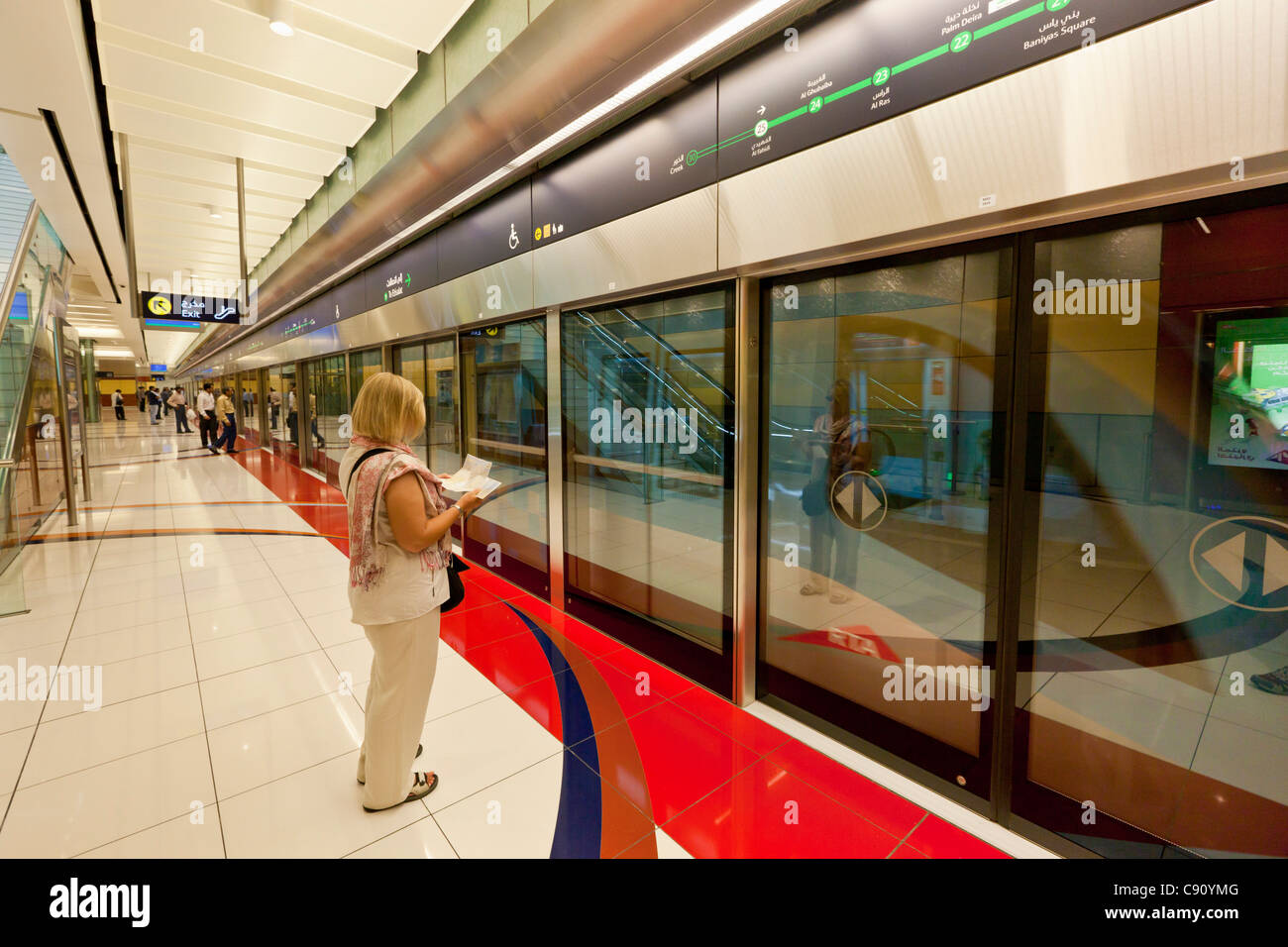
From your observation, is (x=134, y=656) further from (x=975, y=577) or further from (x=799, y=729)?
(x=975, y=577)

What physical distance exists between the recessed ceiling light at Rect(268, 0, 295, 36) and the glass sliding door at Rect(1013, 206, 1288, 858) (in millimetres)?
4049

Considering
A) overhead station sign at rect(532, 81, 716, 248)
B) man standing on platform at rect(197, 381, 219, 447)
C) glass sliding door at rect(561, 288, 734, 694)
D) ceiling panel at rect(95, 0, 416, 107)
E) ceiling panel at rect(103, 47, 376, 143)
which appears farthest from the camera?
man standing on platform at rect(197, 381, 219, 447)

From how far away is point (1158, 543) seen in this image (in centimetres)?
188

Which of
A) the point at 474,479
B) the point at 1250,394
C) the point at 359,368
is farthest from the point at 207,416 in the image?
the point at 1250,394

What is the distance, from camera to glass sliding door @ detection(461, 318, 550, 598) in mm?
4555

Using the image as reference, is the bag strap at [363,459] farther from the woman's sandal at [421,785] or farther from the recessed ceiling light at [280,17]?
the recessed ceiling light at [280,17]

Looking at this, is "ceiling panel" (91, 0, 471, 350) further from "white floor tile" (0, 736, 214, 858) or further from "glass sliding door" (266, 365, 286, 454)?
"glass sliding door" (266, 365, 286, 454)

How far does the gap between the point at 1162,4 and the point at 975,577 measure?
216cm

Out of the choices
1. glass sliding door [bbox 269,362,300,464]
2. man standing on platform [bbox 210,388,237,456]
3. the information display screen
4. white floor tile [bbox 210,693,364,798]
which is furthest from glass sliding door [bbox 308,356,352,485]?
the information display screen

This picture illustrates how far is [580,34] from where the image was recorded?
2229mm

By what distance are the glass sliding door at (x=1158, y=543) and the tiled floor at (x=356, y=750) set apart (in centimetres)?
53

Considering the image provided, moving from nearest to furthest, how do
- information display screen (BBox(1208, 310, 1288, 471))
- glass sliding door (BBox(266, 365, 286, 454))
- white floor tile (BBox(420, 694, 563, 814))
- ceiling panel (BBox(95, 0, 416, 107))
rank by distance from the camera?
information display screen (BBox(1208, 310, 1288, 471)) → white floor tile (BBox(420, 694, 563, 814)) → ceiling panel (BBox(95, 0, 416, 107)) → glass sliding door (BBox(266, 365, 286, 454))

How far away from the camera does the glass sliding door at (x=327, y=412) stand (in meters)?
9.09

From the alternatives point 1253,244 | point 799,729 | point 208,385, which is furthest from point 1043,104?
point 208,385
